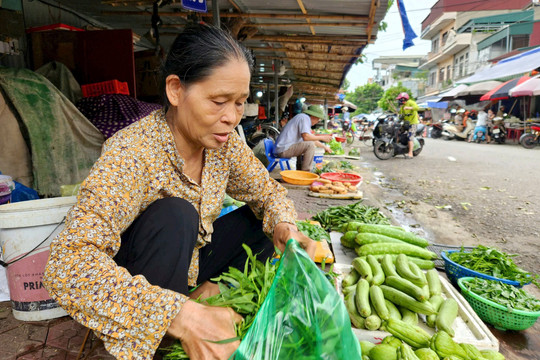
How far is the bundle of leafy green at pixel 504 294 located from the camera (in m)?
1.94

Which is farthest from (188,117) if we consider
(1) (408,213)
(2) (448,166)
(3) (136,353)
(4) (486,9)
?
(4) (486,9)

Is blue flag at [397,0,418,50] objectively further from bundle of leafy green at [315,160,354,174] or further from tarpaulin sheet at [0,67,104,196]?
tarpaulin sheet at [0,67,104,196]

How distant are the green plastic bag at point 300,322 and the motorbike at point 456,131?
20.8m

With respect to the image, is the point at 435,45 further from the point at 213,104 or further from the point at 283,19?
the point at 213,104

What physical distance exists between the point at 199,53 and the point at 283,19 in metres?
3.85

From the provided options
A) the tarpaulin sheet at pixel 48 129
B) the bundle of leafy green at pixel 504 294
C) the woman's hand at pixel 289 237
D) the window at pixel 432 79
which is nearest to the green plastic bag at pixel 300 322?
the woman's hand at pixel 289 237

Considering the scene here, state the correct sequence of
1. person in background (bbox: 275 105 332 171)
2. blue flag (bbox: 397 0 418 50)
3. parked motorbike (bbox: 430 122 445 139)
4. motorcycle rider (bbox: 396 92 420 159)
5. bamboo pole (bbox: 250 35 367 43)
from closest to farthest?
blue flag (bbox: 397 0 418 50), bamboo pole (bbox: 250 35 367 43), person in background (bbox: 275 105 332 171), motorcycle rider (bbox: 396 92 420 159), parked motorbike (bbox: 430 122 445 139)

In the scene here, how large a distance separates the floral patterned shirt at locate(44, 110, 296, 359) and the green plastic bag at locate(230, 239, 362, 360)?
0.27 m

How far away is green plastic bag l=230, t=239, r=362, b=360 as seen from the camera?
101cm

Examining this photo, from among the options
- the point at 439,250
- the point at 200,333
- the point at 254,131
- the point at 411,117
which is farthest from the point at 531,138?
the point at 200,333

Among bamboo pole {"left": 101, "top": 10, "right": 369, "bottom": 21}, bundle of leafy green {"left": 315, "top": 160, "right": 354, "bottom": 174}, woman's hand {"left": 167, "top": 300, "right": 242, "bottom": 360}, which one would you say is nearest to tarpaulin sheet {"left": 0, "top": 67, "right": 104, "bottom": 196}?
bamboo pole {"left": 101, "top": 10, "right": 369, "bottom": 21}

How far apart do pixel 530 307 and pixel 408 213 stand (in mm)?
2996

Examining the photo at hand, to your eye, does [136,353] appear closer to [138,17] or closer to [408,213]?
[408,213]

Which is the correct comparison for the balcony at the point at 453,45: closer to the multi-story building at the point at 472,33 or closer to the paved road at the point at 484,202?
the multi-story building at the point at 472,33
